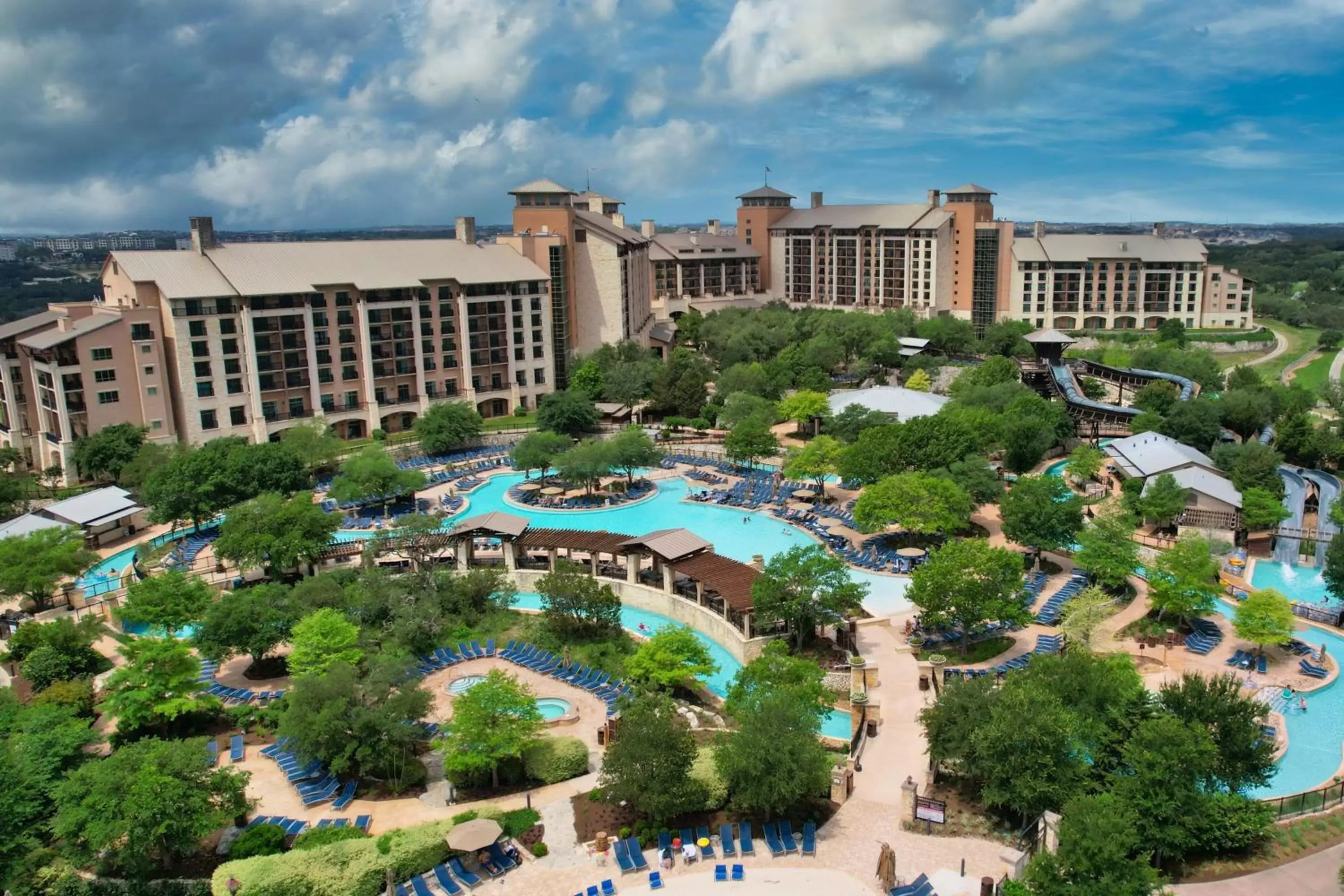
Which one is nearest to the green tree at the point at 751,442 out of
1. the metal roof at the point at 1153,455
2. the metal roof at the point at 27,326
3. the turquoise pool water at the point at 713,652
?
the turquoise pool water at the point at 713,652

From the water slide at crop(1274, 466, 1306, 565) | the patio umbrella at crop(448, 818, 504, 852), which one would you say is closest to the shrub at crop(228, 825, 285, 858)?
the patio umbrella at crop(448, 818, 504, 852)

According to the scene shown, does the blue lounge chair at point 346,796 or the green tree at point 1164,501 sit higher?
the green tree at point 1164,501

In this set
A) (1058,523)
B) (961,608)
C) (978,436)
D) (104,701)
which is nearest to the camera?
(104,701)

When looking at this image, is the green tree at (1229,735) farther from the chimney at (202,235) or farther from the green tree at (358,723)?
the chimney at (202,235)

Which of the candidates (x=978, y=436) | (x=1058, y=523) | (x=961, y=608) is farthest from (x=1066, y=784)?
(x=978, y=436)

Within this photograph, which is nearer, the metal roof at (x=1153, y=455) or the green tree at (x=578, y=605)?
the green tree at (x=578, y=605)

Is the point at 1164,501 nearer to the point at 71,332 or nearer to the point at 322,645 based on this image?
the point at 322,645

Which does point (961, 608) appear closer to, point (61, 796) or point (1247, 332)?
point (61, 796)

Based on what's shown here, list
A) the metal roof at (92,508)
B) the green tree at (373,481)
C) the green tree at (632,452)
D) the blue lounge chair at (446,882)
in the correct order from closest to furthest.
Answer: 1. the blue lounge chair at (446,882)
2. the metal roof at (92,508)
3. the green tree at (373,481)
4. the green tree at (632,452)
